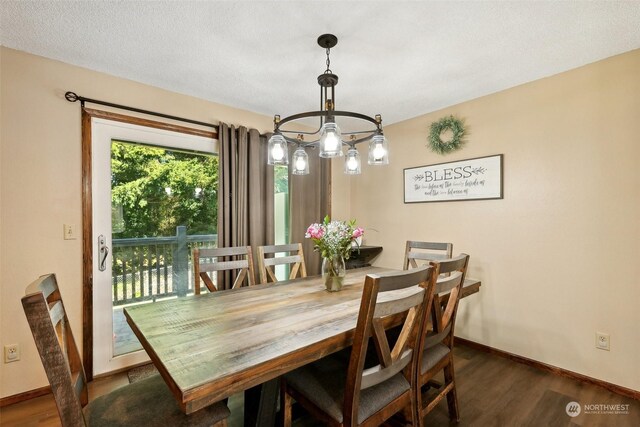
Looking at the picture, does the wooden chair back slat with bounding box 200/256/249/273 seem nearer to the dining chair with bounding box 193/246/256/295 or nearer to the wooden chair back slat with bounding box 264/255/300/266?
the dining chair with bounding box 193/246/256/295

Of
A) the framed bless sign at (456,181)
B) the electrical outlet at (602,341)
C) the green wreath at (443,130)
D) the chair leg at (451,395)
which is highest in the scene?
the green wreath at (443,130)

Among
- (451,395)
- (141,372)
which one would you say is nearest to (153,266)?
(141,372)

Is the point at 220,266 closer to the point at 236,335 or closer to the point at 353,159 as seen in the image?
the point at 236,335

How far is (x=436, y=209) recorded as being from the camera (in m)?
3.23

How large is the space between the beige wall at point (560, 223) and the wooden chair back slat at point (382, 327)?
1.76 metres

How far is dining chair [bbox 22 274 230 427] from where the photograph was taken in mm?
947

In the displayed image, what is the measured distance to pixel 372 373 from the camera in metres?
1.25

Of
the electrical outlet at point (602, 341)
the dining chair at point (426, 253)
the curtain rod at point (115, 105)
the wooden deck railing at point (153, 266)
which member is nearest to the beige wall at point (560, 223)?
the electrical outlet at point (602, 341)

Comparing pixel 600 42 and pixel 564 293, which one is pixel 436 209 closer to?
pixel 564 293

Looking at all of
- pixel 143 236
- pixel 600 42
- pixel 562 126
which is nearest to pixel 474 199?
pixel 562 126

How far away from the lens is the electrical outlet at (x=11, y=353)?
78.7 inches

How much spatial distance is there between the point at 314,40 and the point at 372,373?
1.98m

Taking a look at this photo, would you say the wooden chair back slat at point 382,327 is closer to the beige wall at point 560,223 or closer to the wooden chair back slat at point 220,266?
the wooden chair back slat at point 220,266

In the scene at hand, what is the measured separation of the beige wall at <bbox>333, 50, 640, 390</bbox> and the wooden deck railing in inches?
101
